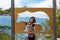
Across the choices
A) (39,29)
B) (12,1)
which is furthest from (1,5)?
(39,29)

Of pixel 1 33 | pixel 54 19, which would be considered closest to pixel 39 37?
pixel 54 19

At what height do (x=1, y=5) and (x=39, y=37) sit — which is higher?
(x=1, y=5)

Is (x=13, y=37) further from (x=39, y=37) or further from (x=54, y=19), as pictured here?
(x=54, y=19)

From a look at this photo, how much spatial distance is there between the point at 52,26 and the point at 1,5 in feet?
4.63

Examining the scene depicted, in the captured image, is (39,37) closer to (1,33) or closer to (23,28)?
(23,28)

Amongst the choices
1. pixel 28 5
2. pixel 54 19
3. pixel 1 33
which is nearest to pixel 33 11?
pixel 28 5

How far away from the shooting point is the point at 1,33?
18.8 feet

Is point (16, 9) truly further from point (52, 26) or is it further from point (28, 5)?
point (52, 26)

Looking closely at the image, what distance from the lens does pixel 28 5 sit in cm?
580

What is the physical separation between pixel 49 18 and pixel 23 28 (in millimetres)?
716

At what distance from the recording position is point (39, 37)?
19.1 feet

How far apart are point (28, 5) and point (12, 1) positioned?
42 cm

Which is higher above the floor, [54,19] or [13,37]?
[54,19]

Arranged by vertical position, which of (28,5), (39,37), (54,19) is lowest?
(39,37)
